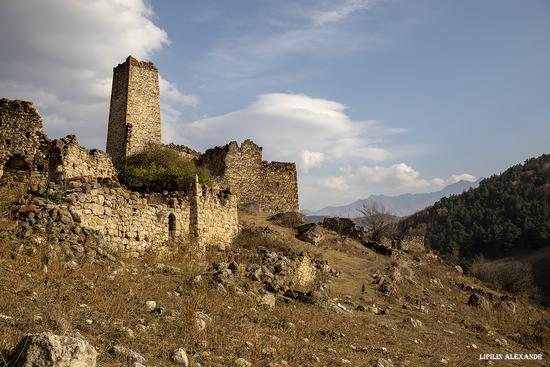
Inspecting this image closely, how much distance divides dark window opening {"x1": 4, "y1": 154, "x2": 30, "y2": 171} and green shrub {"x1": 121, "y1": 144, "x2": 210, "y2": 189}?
16.3ft

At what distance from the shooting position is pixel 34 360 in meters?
3.93

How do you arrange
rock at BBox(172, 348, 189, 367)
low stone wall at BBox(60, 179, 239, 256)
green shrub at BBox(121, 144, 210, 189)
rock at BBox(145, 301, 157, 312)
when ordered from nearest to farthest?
1. rock at BBox(172, 348, 189, 367)
2. rock at BBox(145, 301, 157, 312)
3. low stone wall at BBox(60, 179, 239, 256)
4. green shrub at BBox(121, 144, 210, 189)

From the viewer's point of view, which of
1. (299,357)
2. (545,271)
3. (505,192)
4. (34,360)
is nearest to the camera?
(34,360)

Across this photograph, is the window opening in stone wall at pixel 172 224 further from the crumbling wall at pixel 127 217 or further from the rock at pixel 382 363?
the rock at pixel 382 363

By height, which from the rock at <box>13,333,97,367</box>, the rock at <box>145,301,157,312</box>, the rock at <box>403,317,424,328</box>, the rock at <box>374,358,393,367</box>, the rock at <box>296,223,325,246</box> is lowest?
the rock at <box>403,317,424,328</box>

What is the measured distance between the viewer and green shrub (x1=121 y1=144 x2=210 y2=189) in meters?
20.2

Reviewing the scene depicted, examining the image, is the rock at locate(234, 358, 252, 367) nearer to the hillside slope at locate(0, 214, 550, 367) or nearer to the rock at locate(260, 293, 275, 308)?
the hillside slope at locate(0, 214, 550, 367)

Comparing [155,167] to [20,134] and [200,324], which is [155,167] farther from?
[200,324]

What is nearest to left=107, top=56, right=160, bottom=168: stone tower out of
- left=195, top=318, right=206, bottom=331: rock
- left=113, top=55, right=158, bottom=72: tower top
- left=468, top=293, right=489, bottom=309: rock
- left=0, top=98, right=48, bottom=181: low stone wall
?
left=113, top=55, right=158, bottom=72: tower top

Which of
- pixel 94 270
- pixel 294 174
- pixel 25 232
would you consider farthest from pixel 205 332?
pixel 294 174

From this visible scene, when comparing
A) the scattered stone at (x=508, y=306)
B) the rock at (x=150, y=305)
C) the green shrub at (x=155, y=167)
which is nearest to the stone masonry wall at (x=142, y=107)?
the green shrub at (x=155, y=167)

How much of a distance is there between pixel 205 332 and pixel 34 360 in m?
2.93

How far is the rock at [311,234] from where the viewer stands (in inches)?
923

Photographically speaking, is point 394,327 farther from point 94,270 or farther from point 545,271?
point 545,271
